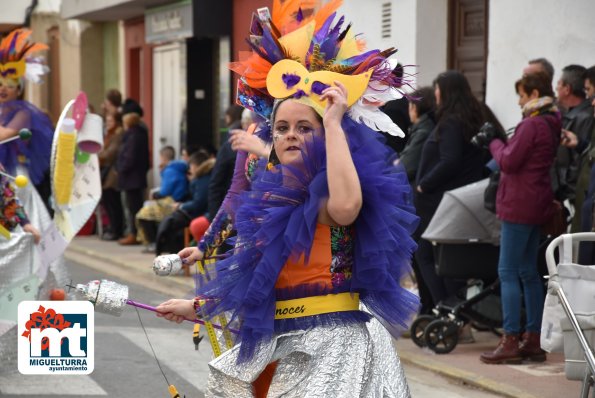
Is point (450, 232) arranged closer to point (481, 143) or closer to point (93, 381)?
point (481, 143)

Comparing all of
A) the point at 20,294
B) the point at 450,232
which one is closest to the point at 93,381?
the point at 20,294

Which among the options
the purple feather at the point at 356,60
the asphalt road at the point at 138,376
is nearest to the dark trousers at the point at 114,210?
the asphalt road at the point at 138,376

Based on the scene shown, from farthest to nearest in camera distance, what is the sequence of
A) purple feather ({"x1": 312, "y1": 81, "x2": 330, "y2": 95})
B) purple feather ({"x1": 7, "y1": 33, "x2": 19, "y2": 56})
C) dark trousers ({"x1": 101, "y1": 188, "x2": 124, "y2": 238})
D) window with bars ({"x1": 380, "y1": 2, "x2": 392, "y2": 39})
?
dark trousers ({"x1": 101, "y1": 188, "x2": 124, "y2": 238}) < window with bars ({"x1": 380, "y1": 2, "x2": 392, "y2": 39}) < purple feather ({"x1": 7, "y1": 33, "x2": 19, "y2": 56}) < purple feather ({"x1": 312, "y1": 81, "x2": 330, "y2": 95})

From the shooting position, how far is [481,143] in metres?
8.82

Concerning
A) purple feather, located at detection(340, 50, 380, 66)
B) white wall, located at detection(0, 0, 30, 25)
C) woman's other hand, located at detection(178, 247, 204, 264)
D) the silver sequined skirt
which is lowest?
the silver sequined skirt

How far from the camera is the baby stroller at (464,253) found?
909 cm

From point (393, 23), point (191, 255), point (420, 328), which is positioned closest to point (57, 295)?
point (420, 328)

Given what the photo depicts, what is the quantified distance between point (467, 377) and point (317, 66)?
4.40 meters

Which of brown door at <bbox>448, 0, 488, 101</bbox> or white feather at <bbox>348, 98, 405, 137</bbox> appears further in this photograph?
brown door at <bbox>448, 0, 488, 101</bbox>

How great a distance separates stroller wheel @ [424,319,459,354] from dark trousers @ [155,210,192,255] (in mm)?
6177

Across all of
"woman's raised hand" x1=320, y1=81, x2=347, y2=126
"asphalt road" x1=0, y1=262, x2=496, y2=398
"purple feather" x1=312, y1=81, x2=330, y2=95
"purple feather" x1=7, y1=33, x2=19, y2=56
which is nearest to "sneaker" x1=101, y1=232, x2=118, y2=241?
"asphalt road" x1=0, y1=262, x2=496, y2=398

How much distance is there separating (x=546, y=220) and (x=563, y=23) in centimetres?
256

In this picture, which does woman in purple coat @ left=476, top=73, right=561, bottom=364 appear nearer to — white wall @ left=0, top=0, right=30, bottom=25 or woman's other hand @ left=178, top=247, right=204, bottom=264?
woman's other hand @ left=178, top=247, right=204, bottom=264

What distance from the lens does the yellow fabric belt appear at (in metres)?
4.11
